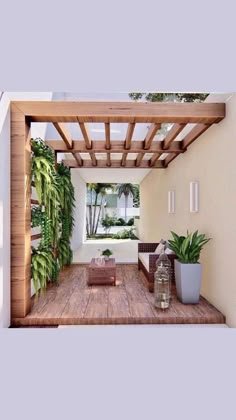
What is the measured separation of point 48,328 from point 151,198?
343 inches

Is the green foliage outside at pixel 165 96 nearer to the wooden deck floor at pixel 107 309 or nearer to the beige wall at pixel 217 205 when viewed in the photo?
the beige wall at pixel 217 205

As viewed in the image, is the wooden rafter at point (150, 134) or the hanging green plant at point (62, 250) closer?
the wooden rafter at point (150, 134)

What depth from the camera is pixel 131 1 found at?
10.8 feet

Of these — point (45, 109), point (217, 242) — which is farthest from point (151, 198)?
point (45, 109)

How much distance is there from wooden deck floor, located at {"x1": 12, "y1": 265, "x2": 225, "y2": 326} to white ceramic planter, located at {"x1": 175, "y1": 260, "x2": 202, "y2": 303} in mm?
145

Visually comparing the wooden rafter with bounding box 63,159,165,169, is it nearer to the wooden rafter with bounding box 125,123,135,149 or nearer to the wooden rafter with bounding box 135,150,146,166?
the wooden rafter with bounding box 135,150,146,166

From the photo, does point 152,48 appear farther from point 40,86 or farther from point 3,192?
point 3,192

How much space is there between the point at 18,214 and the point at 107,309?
200 cm

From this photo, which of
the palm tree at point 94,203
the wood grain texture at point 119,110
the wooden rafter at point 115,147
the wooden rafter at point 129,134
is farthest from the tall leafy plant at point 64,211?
the palm tree at point 94,203

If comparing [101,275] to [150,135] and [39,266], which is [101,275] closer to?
[39,266]

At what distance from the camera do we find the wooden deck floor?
12.7ft

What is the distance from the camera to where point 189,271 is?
14.7ft

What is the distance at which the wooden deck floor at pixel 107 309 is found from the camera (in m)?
3.87

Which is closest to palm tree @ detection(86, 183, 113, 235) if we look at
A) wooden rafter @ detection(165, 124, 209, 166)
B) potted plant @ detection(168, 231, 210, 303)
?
wooden rafter @ detection(165, 124, 209, 166)
